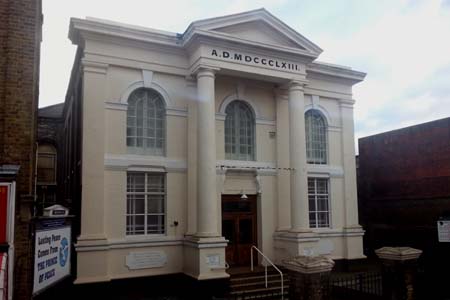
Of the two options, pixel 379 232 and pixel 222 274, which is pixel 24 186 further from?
pixel 379 232

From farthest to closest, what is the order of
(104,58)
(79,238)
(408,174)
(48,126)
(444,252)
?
1. (48,126)
2. (408,174)
3. (444,252)
4. (104,58)
5. (79,238)

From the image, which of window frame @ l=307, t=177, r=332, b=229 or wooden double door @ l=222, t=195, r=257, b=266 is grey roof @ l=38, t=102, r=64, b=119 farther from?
window frame @ l=307, t=177, r=332, b=229

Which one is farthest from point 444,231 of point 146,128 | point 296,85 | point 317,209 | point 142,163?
point 146,128

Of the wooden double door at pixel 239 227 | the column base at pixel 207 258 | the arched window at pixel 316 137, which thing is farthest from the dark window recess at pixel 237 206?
the arched window at pixel 316 137

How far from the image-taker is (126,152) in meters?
13.5

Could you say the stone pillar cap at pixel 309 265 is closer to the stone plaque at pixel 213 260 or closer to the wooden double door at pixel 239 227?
the stone plaque at pixel 213 260

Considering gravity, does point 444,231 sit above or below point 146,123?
below

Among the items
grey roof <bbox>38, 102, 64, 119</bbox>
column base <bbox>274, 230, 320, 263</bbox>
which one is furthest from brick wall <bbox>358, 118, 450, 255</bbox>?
grey roof <bbox>38, 102, 64, 119</bbox>

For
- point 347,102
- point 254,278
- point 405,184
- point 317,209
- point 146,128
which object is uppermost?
point 347,102

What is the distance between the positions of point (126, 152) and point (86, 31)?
4.01 metres

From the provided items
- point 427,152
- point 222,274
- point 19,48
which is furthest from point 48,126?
point 427,152

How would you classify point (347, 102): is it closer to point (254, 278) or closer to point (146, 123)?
point (254, 278)

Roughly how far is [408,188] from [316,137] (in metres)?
5.63

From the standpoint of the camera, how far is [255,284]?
13.4 meters
